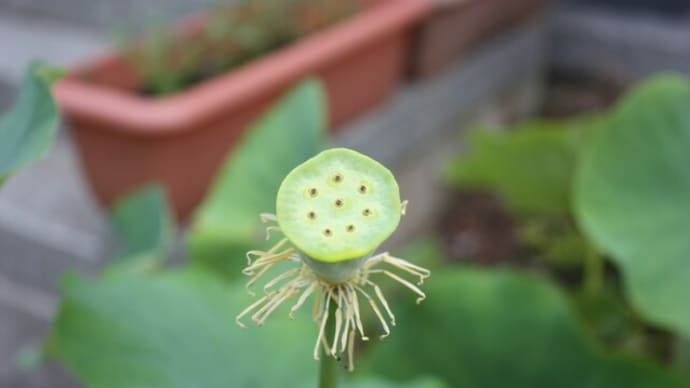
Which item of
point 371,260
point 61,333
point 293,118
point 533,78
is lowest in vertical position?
point 371,260

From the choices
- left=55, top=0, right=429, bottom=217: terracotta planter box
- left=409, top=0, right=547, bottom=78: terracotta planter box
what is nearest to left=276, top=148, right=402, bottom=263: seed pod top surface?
left=55, top=0, right=429, bottom=217: terracotta planter box

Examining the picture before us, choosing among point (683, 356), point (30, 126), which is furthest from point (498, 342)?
point (30, 126)

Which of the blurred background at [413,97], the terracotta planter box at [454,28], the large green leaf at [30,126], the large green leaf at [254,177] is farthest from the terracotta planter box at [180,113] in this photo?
the large green leaf at [30,126]

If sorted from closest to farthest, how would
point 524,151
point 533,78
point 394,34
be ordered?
1. point 524,151
2. point 394,34
3. point 533,78

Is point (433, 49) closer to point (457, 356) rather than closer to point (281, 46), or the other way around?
point (281, 46)

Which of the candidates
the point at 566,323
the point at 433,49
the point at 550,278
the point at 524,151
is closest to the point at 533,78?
the point at 433,49

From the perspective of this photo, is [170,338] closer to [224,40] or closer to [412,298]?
[412,298]
